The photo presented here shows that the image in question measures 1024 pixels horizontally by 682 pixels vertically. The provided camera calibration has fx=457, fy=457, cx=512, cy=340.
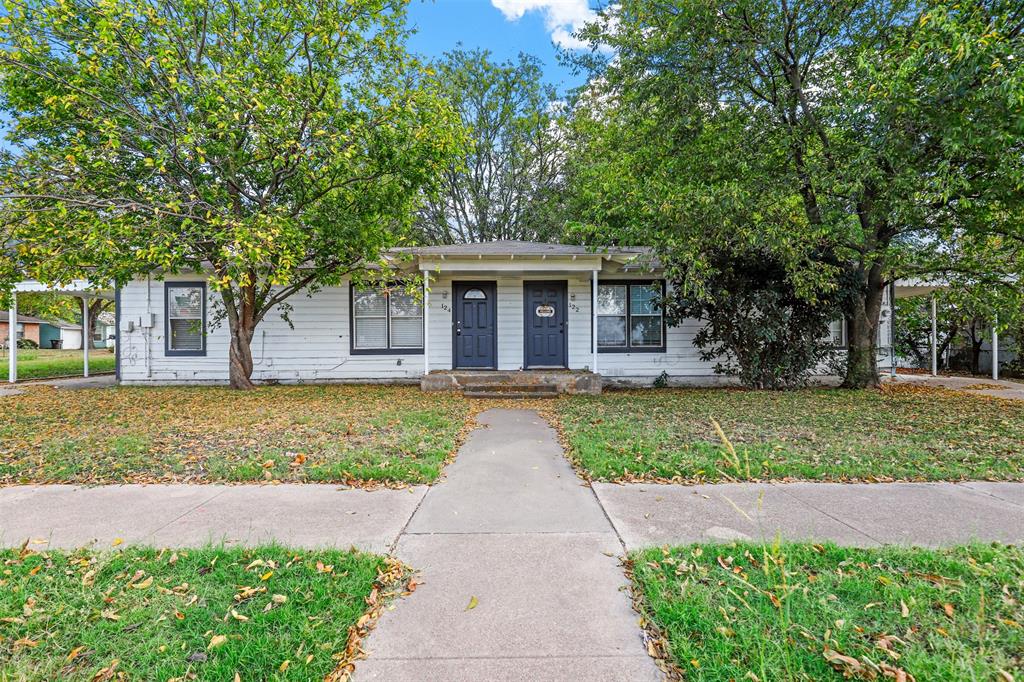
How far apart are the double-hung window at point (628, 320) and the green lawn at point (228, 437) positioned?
434cm

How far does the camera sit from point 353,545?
113 inches

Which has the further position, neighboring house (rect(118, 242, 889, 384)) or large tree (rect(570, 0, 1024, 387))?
neighboring house (rect(118, 242, 889, 384))

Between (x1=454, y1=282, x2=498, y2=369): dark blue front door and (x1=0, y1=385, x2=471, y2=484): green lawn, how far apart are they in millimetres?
2325

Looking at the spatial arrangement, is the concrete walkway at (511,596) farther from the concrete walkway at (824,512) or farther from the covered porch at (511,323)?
the covered porch at (511,323)

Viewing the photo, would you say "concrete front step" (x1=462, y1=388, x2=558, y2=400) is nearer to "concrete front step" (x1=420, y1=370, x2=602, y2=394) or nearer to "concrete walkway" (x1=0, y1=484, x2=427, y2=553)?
"concrete front step" (x1=420, y1=370, x2=602, y2=394)

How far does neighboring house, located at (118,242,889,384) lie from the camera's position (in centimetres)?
1121

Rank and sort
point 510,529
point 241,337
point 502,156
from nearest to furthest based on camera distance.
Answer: point 510,529 < point 241,337 < point 502,156

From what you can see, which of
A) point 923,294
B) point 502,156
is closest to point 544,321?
point 502,156

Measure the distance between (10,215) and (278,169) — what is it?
11.5ft

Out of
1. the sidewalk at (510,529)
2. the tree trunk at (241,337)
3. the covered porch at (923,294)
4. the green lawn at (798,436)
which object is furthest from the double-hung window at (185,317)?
the covered porch at (923,294)

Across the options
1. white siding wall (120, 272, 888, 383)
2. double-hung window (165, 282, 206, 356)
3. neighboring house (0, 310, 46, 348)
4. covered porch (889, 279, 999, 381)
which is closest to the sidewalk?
white siding wall (120, 272, 888, 383)

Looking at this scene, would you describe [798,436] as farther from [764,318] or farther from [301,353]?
[301,353]

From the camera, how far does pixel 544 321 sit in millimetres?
11273

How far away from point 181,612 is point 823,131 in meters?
10.6
